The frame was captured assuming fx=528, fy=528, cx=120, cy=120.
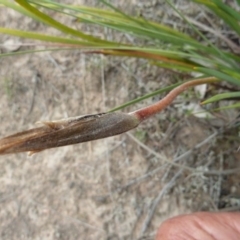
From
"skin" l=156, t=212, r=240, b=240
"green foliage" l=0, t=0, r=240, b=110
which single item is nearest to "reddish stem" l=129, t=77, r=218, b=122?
"green foliage" l=0, t=0, r=240, b=110

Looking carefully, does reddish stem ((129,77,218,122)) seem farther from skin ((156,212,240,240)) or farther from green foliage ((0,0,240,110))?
skin ((156,212,240,240))

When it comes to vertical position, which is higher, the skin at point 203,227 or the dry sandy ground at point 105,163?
the dry sandy ground at point 105,163

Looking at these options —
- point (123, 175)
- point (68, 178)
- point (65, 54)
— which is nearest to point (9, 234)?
point (68, 178)

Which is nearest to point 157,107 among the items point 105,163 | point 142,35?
point 142,35

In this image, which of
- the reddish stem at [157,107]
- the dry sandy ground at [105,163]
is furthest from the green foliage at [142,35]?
the dry sandy ground at [105,163]

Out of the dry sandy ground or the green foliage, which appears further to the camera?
the dry sandy ground

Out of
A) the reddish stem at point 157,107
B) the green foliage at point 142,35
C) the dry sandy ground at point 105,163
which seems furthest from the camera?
the dry sandy ground at point 105,163

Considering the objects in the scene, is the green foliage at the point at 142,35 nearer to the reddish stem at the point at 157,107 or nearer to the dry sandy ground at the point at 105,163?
the reddish stem at the point at 157,107

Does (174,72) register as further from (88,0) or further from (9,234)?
→ (9,234)
